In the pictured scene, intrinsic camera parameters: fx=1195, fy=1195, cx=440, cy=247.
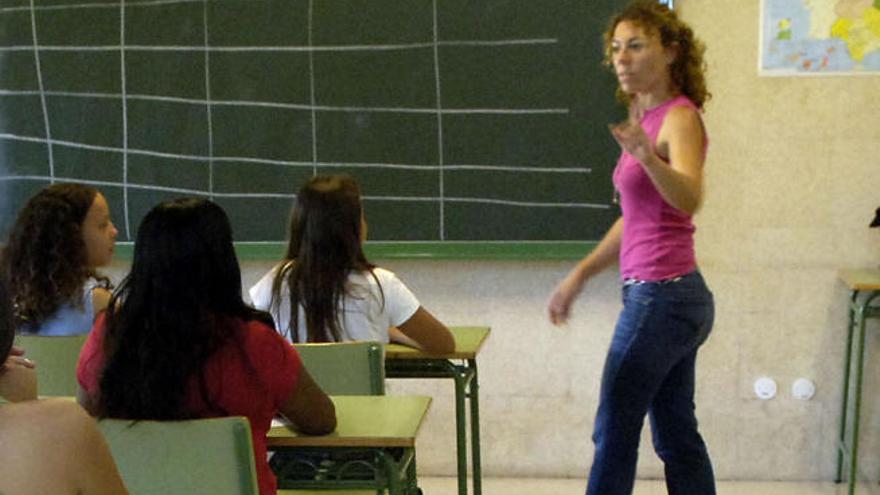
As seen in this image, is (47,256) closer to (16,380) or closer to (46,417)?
(16,380)

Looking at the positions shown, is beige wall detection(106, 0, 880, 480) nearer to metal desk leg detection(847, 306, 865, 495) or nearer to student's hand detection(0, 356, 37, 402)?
metal desk leg detection(847, 306, 865, 495)

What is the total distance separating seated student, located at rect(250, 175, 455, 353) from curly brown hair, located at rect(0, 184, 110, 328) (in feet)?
1.63

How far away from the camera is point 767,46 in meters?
4.14

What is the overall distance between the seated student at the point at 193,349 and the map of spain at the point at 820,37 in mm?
2568

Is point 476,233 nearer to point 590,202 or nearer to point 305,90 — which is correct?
point 590,202

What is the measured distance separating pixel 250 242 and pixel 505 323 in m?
0.99

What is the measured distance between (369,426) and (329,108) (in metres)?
2.26

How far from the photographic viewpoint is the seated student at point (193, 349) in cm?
212

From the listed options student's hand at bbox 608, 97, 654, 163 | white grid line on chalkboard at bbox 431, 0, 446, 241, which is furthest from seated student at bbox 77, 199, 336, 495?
white grid line on chalkboard at bbox 431, 0, 446, 241

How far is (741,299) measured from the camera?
430 cm

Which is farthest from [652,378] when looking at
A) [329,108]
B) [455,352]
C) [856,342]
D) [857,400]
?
[329,108]

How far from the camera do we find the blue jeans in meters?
2.79

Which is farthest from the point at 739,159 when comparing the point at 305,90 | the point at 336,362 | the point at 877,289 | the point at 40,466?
the point at 40,466

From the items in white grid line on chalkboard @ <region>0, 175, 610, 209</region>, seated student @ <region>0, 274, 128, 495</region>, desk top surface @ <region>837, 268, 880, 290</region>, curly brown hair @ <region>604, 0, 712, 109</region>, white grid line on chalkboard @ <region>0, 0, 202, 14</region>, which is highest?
white grid line on chalkboard @ <region>0, 0, 202, 14</region>
